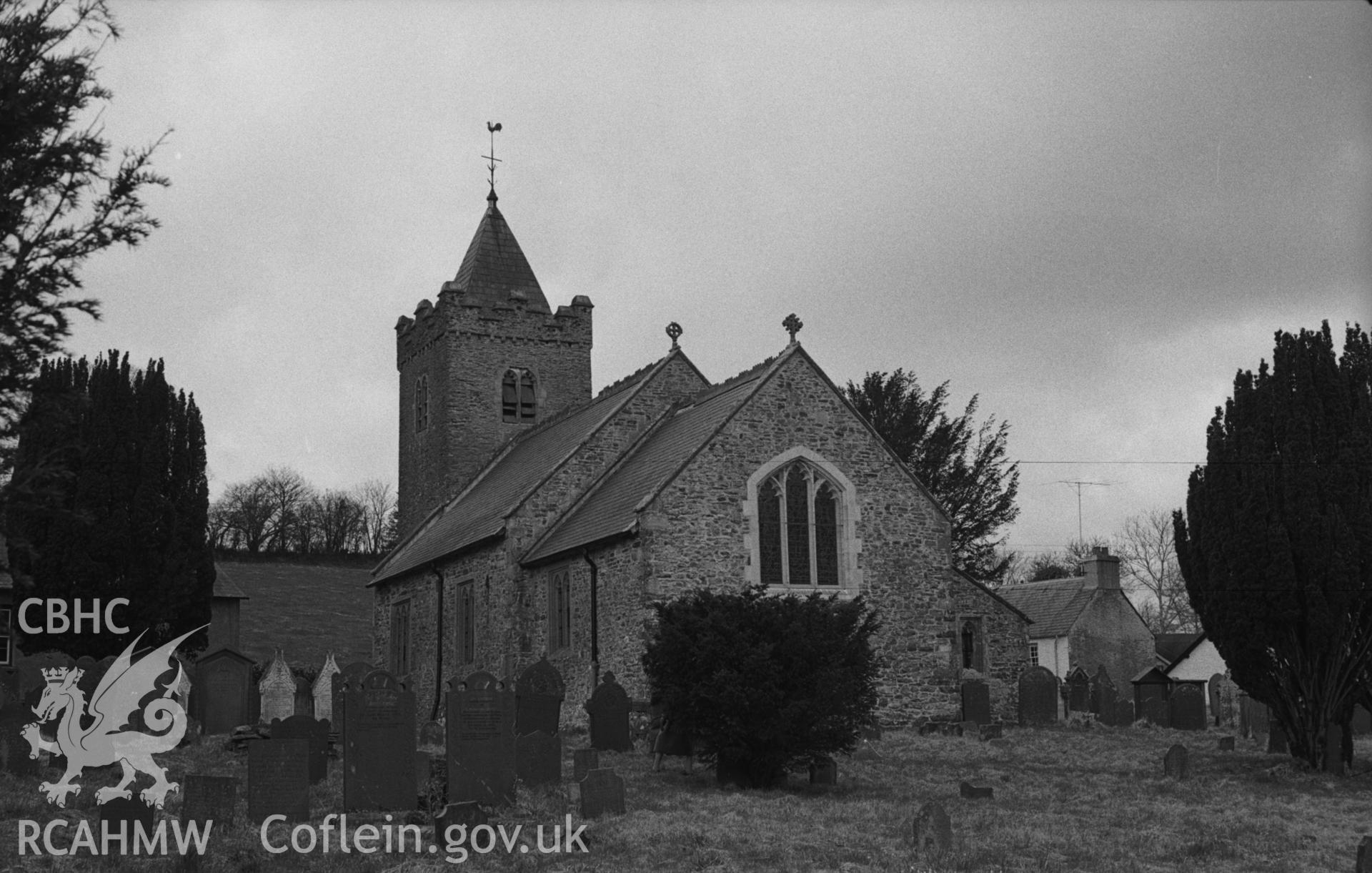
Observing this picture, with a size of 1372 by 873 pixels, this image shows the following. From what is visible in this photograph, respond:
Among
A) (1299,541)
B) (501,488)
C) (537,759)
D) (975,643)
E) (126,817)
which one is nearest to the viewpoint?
(126,817)

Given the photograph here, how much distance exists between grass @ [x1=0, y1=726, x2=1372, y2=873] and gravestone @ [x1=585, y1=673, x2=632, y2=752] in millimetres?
681

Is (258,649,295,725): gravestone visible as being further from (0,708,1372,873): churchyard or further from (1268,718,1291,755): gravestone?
(1268,718,1291,755): gravestone

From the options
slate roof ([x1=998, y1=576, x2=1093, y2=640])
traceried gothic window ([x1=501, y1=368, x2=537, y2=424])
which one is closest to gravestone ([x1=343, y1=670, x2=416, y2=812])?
traceried gothic window ([x1=501, y1=368, x2=537, y2=424])

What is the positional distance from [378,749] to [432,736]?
7.55 metres

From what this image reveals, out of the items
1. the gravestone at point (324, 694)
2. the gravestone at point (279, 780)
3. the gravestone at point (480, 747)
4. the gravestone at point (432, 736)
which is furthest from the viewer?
the gravestone at point (324, 694)

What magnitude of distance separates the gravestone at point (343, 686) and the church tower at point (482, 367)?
41.0ft

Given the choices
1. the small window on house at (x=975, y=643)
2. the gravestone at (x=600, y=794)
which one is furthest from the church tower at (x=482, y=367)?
the gravestone at (x=600, y=794)

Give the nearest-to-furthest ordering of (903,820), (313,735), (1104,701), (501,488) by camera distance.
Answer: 1. (903,820)
2. (313,735)
3. (1104,701)
4. (501,488)

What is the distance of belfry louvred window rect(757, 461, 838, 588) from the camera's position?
24156 millimetres

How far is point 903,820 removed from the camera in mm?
14047

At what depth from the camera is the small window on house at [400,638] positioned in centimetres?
3344

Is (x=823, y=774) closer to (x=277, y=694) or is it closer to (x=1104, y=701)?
(x=277, y=694)

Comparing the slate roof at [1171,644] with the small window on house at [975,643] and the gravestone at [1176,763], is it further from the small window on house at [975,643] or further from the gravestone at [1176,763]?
the gravestone at [1176,763]

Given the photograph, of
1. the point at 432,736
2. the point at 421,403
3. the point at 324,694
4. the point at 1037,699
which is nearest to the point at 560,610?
the point at 324,694
